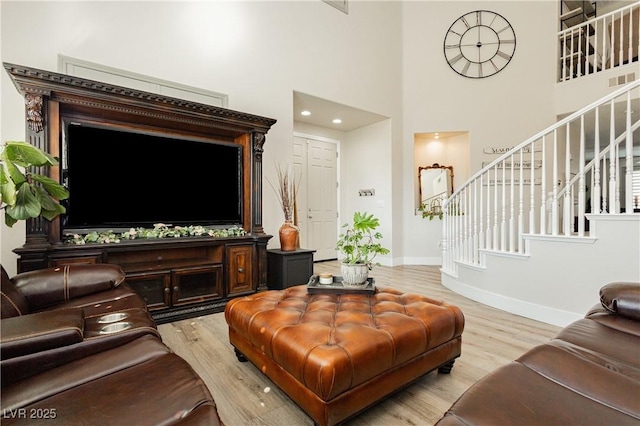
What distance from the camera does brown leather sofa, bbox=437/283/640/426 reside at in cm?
83

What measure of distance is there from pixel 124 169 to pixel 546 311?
419 cm

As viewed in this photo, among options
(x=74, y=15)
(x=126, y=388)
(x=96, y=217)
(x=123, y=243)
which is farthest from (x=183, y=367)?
(x=74, y=15)

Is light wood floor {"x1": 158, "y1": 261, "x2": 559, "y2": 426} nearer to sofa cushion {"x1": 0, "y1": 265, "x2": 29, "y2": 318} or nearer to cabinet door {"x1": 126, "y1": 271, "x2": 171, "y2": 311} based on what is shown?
cabinet door {"x1": 126, "y1": 271, "x2": 171, "y2": 311}

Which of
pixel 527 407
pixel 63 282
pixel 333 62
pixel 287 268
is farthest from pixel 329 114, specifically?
pixel 527 407

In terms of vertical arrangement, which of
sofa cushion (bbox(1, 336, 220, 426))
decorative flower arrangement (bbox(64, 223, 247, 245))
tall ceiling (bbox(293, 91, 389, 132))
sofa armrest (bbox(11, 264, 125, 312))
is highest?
tall ceiling (bbox(293, 91, 389, 132))

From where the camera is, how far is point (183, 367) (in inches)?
42.8

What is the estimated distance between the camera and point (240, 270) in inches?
131

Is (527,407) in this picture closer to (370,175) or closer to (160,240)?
(160,240)

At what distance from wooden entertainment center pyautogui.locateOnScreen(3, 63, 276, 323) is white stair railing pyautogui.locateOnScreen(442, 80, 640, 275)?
8.22 feet

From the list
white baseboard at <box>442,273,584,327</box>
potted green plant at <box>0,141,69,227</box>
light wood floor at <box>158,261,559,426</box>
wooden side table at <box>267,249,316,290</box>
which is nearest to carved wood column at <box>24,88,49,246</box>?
potted green plant at <box>0,141,69,227</box>

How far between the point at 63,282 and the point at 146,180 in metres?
1.37

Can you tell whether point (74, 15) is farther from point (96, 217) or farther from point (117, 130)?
point (96, 217)

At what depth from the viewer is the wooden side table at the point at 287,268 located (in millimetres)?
3582

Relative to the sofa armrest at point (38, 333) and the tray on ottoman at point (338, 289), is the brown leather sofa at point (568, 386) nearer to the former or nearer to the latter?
the tray on ottoman at point (338, 289)
